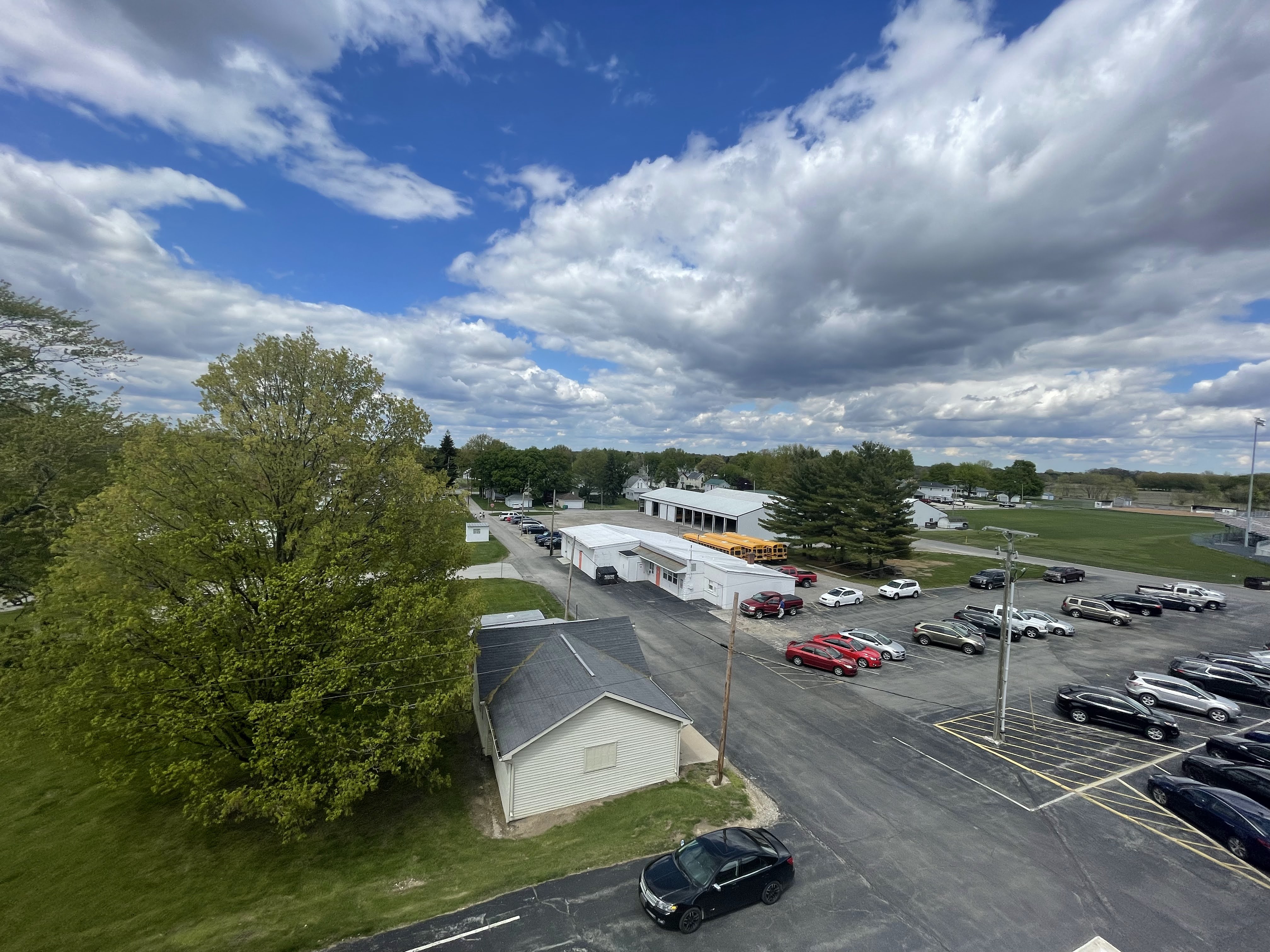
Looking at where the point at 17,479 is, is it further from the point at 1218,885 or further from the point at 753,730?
the point at 1218,885

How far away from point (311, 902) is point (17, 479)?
19241mm

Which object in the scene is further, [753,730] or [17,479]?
[753,730]

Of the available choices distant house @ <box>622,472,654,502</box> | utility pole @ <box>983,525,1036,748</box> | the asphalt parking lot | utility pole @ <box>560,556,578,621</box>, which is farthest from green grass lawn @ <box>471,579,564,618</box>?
distant house @ <box>622,472,654,502</box>

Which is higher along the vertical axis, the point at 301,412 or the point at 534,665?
the point at 301,412

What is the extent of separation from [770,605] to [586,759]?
69.3 ft

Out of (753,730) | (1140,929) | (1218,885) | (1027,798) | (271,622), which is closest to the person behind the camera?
(1140,929)

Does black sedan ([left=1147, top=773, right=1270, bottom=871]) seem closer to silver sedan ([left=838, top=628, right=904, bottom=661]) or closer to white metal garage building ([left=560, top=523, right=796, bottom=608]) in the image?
silver sedan ([left=838, top=628, right=904, bottom=661])

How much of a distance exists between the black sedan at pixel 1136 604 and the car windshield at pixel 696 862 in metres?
40.0

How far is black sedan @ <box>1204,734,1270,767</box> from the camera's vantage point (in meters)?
17.0

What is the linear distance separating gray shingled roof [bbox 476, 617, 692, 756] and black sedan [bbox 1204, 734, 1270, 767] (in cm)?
1879

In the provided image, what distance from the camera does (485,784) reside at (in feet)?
54.5

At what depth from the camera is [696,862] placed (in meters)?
11.6

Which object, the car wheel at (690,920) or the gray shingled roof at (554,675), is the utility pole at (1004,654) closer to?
the gray shingled roof at (554,675)

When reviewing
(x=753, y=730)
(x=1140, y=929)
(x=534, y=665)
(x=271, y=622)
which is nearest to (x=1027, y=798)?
(x=1140, y=929)
